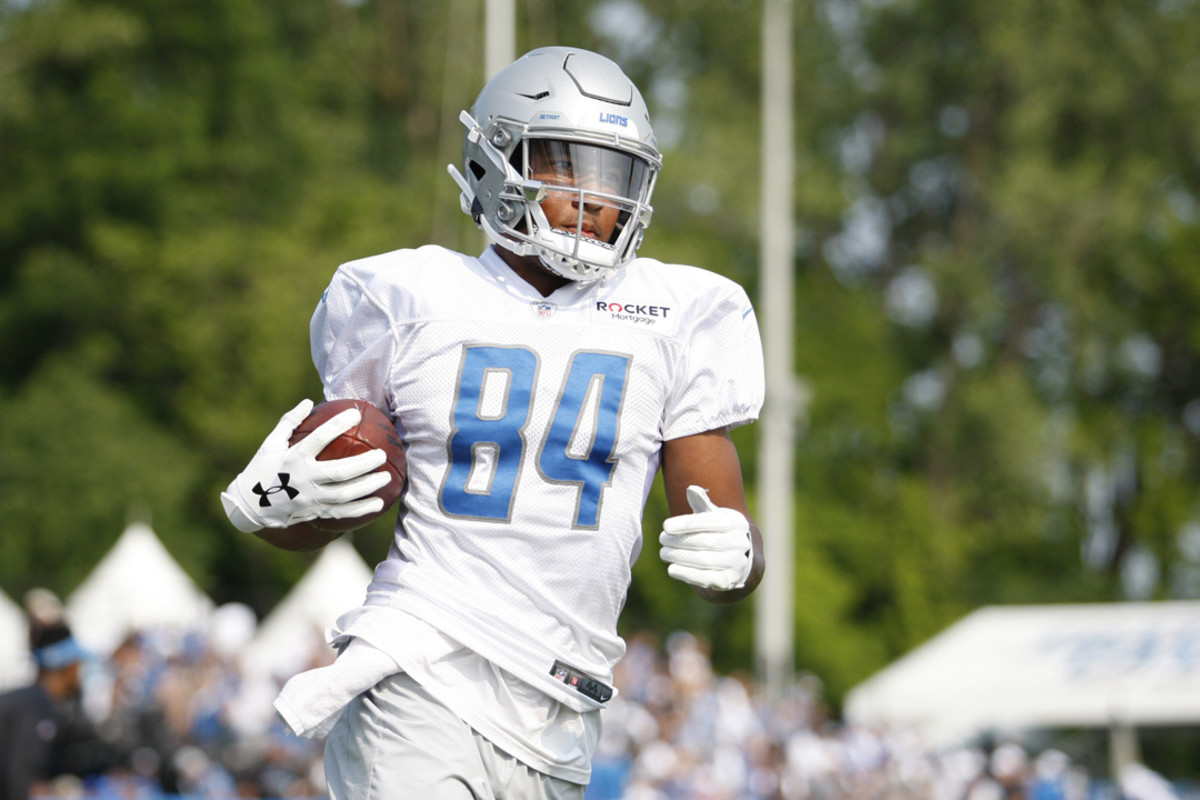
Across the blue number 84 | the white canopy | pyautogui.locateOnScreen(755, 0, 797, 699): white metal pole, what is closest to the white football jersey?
the blue number 84

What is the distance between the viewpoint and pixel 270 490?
2.90 m

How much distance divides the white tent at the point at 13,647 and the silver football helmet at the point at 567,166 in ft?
36.8

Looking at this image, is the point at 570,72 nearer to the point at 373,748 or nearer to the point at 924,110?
the point at 373,748

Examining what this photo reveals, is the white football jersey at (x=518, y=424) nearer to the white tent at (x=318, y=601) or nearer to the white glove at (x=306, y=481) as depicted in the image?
the white glove at (x=306, y=481)

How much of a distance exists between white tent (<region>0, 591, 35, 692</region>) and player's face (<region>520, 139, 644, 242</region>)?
11.3 meters

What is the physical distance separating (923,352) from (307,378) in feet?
41.1

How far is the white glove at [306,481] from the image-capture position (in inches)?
113

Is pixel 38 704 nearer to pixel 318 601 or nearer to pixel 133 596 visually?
pixel 318 601

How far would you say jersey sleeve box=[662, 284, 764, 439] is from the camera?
3.22 m

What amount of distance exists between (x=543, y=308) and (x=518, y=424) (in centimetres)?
27

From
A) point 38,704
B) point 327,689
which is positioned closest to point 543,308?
point 327,689

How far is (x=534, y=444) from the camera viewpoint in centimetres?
Answer: 304

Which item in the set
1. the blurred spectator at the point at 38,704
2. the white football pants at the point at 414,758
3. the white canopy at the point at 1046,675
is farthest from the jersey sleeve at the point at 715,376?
the white canopy at the point at 1046,675

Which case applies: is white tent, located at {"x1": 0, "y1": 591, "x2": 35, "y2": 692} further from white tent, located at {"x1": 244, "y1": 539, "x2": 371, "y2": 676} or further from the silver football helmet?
the silver football helmet
